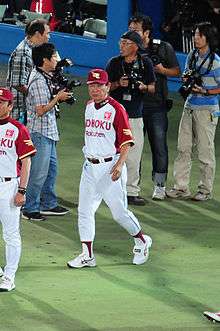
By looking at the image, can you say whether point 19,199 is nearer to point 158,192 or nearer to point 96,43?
point 158,192

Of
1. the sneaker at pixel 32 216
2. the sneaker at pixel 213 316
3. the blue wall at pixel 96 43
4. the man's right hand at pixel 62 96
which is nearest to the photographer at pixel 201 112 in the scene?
the man's right hand at pixel 62 96

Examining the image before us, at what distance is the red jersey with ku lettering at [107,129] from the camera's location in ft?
31.7

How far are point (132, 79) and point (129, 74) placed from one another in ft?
0.27

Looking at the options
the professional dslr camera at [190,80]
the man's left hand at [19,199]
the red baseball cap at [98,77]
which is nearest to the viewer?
the man's left hand at [19,199]

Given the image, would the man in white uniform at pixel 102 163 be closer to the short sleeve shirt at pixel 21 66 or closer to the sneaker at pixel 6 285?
the sneaker at pixel 6 285

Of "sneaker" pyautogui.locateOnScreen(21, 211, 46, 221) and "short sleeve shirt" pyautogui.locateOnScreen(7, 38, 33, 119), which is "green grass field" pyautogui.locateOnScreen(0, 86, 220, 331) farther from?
"short sleeve shirt" pyautogui.locateOnScreen(7, 38, 33, 119)

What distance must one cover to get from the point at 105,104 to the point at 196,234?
6.03 feet

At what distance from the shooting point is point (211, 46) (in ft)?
39.0

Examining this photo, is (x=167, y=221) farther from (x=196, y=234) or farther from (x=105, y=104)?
(x=105, y=104)

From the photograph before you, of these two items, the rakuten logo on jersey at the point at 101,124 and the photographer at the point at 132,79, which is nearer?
the rakuten logo on jersey at the point at 101,124

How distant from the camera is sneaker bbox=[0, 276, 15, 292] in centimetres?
905

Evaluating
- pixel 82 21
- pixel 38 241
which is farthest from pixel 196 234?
pixel 82 21

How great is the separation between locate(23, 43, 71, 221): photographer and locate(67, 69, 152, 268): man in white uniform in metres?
1.16

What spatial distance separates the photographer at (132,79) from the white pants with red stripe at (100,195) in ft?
6.04
